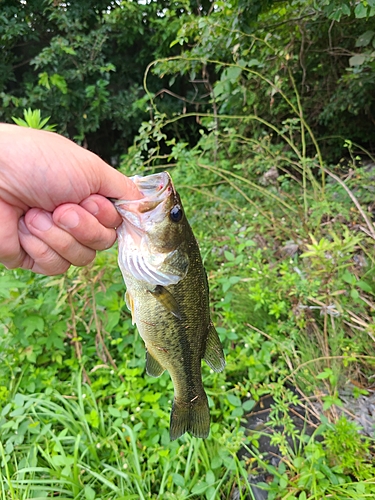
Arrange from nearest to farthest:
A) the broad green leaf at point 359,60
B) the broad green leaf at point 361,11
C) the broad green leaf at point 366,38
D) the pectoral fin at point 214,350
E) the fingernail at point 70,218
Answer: the fingernail at point 70,218
the pectoral fin at point 214,350
the broad green leaf at point 361,11
the broad green leaf at point 366,38
the broad green leaf at point 359,60

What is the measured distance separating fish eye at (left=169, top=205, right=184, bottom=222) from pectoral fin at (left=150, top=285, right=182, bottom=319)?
292 mm

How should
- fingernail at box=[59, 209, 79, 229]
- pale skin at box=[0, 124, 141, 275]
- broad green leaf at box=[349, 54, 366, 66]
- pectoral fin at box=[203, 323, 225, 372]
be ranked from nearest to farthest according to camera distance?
1. pale skin at box=[0, 124, 141, 275]
2. fingernail at box=[59, 209, 79, 229]
3. pectoral fin at box=[203, 323, 225, 372]
4. broad green leaf at box=[349, 54, 366, 66]

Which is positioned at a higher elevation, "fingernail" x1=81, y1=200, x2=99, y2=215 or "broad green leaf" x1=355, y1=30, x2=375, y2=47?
"broad green leaf" x1=355, y1=30, x2=375, y2=47

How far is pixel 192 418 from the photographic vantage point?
166 centimetres

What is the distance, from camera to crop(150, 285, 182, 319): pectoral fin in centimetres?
140

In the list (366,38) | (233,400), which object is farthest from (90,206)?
(366,38)

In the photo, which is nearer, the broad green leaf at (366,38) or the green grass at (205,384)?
the green grass at (205,384)

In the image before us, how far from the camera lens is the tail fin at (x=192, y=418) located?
165 centimetres

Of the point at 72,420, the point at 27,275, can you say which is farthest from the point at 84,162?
the point at 72,420

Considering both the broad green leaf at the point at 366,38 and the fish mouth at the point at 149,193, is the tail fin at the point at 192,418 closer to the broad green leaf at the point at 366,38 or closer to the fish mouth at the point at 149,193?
the fish mouth at the point at 149,193

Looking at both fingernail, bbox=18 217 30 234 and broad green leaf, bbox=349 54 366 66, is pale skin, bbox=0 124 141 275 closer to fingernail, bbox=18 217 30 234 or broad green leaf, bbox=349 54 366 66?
fingernail, bbox=18 217 30 234

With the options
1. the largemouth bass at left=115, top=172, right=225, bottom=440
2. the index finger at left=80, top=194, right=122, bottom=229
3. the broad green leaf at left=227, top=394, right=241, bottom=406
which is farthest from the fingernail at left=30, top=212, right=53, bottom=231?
the broad green leaf at left=227, top=394, right=241, bottom=406

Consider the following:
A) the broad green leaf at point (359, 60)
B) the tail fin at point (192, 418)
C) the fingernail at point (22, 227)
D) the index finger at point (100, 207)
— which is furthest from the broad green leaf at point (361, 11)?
the tail fin at point (192, 418)

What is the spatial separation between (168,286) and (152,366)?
1.67 ft
